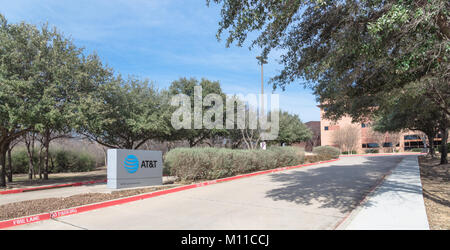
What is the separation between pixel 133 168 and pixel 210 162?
392 cm

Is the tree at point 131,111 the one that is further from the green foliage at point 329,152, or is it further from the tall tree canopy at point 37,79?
the green foliage at point 329,152

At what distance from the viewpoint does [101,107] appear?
45.1ft

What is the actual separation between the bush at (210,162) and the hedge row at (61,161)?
55.4 ft

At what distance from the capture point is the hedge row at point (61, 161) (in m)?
25.2

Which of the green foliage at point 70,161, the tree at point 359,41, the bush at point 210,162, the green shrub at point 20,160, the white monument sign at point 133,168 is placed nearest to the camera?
the tree at point 359,41

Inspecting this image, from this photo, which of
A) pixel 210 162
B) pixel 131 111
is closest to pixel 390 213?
pixel 210 162

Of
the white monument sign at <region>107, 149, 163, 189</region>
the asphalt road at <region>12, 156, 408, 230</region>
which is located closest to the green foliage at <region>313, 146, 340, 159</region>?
the asphalt road at <region>12, 156, 408, 230</region>

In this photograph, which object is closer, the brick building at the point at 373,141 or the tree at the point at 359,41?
the tree at the point at 359,41

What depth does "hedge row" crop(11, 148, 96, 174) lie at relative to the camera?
82.5 feet

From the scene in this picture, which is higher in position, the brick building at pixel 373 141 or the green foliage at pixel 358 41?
the green foliage at pixel 358 41

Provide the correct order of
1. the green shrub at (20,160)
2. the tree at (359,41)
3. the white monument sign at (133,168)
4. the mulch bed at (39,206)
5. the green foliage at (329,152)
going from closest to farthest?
the tree at (359,41) → the mulch bed at (39,206) → the white monument sign at (133,168) → the green shrub at (20,160) → the green foliage at (329,152)

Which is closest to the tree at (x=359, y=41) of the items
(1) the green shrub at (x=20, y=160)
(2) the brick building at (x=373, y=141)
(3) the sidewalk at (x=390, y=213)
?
(3) the sidewalk at (x=390, y=213)
